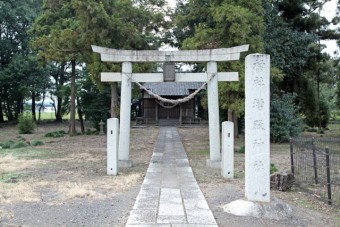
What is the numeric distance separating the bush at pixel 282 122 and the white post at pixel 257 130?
1238cm

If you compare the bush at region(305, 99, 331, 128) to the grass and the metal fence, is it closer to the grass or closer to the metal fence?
the grass

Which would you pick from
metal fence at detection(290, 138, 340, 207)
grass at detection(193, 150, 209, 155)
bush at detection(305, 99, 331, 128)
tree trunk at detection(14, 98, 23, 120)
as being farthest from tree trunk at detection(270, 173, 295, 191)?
tree trunk at detection(14, 98, 23, 120)

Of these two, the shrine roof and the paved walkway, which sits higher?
the shrine roof

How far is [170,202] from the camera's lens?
627cm

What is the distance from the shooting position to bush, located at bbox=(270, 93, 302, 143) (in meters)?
18.0

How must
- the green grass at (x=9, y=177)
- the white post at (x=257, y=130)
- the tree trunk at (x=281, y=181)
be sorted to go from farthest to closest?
the green grass at (x=9, y=177) → the tree trunk at (x=281, y=181) → the white post at (x=257, y=130)

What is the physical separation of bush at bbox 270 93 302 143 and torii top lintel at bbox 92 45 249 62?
8033 mm

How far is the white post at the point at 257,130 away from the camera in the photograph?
19.6 ft

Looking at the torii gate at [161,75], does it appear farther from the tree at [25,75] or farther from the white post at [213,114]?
the tree at [25,75]

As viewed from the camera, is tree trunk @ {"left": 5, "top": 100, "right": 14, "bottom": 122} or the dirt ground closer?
the dirt ground

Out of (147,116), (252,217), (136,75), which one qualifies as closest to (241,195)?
(252,217)

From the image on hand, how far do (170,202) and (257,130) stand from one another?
1842 mm

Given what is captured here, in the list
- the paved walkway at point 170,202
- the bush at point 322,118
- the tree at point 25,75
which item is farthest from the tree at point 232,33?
the tree at point 25,75

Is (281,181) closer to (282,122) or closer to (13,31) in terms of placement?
(282,122)
